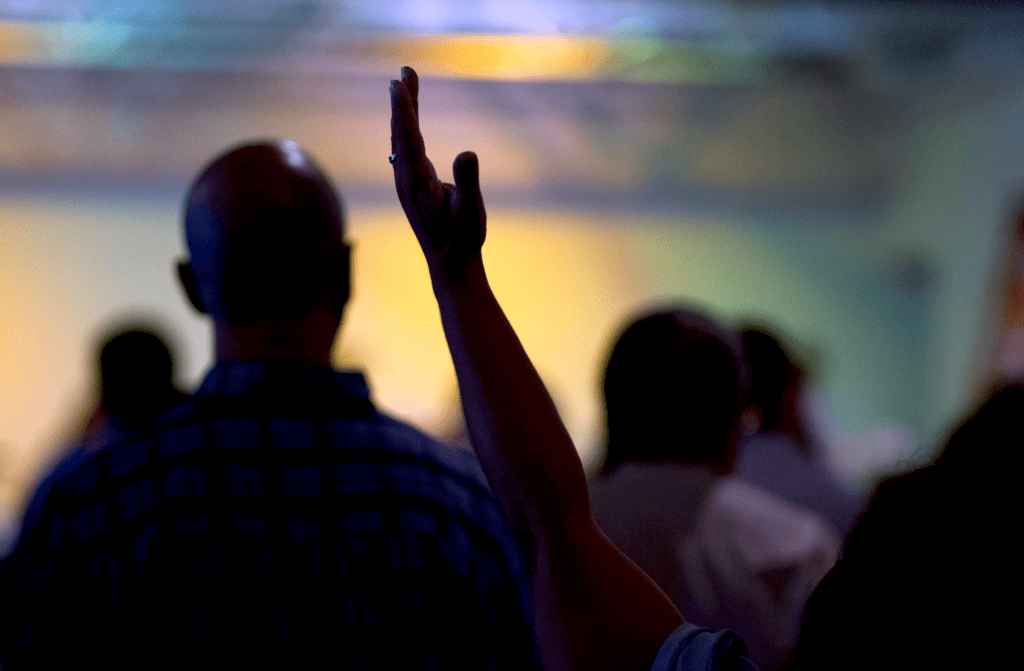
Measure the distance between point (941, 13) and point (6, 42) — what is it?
17.3 ft

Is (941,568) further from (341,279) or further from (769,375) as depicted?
(769,375)

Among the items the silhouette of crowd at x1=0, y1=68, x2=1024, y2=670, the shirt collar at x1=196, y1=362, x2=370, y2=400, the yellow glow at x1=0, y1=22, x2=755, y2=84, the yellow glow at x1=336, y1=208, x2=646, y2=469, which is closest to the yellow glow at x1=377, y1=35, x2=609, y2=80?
the yellow glow at x1=0, y1=22, x2=755, y2=84

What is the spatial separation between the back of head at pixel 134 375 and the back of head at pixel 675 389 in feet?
4.20

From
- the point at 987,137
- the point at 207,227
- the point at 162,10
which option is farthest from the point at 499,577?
the point at 987,137

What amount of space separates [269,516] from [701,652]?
570mm

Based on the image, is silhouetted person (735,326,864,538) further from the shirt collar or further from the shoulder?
the shirt collar

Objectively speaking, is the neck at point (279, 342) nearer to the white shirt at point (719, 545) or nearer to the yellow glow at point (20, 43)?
the white shirt at point (719, 545)

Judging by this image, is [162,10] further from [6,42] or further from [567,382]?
[567,382]

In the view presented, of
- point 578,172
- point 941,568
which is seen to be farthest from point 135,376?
point 578,172

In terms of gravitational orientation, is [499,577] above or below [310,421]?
below

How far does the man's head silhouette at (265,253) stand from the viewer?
1.12 meters

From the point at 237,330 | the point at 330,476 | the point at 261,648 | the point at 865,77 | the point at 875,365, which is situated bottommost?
the point at 875,365

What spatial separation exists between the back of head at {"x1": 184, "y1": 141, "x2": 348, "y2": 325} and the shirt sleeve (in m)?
0.66

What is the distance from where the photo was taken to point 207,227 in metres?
1.14
